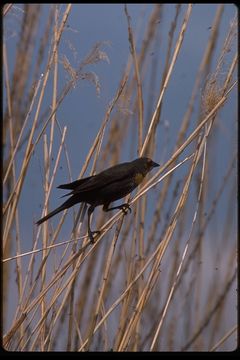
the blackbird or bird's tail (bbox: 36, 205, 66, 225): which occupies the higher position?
the blackbird

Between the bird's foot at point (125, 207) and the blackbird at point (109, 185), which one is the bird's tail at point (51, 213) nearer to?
the blackbird at point (109, 185)

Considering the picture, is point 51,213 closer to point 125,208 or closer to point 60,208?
point 60,208

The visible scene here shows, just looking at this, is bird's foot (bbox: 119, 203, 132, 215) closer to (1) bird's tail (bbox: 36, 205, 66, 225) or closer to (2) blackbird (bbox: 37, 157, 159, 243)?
(2) blackbird (bbox: 37, 157, 159, 243)

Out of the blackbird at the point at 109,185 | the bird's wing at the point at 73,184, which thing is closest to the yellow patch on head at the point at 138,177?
the blackbird at the point at 109,185

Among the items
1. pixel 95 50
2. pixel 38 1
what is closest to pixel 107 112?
pixel 95 50

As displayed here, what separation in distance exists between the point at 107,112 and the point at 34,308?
19.9 inches

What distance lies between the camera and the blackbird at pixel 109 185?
1326 millimetres

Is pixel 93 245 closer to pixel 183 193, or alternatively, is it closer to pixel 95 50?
pixel 183 193

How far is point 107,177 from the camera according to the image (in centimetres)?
136

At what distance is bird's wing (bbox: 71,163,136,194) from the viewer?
52.1 inches

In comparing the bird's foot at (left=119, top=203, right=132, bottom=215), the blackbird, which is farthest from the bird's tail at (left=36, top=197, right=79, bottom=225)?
the bird's foot at (left=119, top=203, right=132, bottom=215)

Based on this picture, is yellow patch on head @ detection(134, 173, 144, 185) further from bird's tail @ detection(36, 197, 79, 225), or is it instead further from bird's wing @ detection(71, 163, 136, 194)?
→ bird's tail @ detection(36, 197, 79, 225)

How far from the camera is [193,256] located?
1.67m

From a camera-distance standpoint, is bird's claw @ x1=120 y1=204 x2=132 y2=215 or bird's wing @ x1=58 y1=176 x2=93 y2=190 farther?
bird's claw @ x1=120 y1=204 x2=132 y2=215
